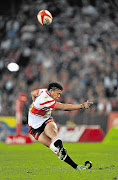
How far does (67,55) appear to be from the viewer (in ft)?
70.1

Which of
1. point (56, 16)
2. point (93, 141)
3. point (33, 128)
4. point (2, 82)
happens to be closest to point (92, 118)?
point (93, 141)

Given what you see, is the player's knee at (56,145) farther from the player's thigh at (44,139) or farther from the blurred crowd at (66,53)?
the blurred crowd at (66,53)

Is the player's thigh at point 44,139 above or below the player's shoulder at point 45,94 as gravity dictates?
below

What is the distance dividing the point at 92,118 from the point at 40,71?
544 centimetres

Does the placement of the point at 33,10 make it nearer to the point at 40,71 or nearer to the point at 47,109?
the point at 40,71

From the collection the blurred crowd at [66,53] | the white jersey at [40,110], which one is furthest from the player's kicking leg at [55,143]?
the blurred crowd at [66,53]

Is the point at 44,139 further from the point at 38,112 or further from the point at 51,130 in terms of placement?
the point at 38,112

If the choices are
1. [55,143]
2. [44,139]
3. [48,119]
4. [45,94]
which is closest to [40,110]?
[48,119]

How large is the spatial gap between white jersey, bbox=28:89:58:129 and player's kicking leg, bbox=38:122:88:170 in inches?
7.4

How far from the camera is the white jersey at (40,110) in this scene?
576 cm

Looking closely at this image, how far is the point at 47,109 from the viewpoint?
607 centimetres

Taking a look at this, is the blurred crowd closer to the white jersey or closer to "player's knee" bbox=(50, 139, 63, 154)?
the white jersey

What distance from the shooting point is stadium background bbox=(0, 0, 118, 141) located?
60.0ft

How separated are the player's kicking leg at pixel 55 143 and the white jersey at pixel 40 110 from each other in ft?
0.61
